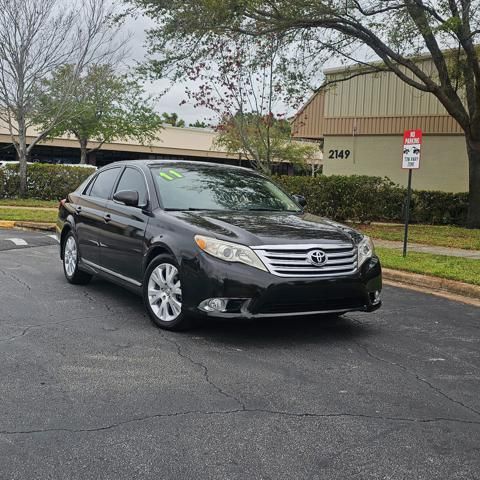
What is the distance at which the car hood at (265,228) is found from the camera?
17.5ft

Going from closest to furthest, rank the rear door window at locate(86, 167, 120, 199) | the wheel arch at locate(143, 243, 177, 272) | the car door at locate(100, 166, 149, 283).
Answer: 1. the wheel arch at locate(143, 243, 177, 272)
2. the car door at locate(100, 166, 149, 283)
3. the rear door window at locate(86, 167, 120, 199)

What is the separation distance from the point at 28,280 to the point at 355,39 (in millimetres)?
11342

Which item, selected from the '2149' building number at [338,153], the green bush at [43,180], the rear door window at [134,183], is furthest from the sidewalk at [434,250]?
the green bush at [43,180]

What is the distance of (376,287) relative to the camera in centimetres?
581

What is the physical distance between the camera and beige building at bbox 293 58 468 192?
21.9 meters

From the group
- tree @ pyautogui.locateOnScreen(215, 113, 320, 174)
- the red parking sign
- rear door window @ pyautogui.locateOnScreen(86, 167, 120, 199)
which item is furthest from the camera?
tree @ pyautogui.locateOnScreen(215, 113, 320, 174)

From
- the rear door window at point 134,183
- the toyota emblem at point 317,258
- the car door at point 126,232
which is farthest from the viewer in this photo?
the rear door window at point 134,183

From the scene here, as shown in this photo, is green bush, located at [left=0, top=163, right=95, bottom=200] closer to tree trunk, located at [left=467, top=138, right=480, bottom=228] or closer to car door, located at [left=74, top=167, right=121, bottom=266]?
tree trunk, located at [left=467, top=138, right=480, bottom=228]

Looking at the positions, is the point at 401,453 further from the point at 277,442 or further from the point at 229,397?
the point at 229,397

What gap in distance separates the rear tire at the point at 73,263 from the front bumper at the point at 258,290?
2.78m

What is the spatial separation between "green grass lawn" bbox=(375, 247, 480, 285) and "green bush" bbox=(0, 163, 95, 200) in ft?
48.9

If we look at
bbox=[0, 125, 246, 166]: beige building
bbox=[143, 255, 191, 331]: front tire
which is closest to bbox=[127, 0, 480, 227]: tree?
bbox=[143, 255, 191, 331]: front tire

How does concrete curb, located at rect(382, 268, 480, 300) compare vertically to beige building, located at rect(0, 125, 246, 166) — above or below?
below

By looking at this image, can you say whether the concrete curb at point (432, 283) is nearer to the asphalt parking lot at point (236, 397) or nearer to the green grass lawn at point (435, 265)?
the green grass lawn at point (435, 265)
